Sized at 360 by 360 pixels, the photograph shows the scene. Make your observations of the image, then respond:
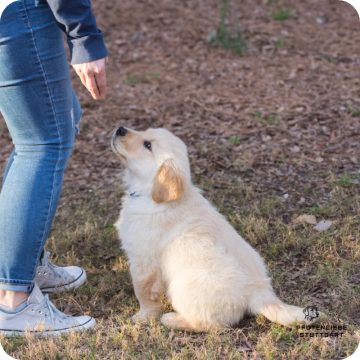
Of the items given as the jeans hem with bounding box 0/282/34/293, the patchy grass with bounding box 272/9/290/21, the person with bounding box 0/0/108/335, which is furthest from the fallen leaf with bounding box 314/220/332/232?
the patchy grass with bounding box 272/9/290/21

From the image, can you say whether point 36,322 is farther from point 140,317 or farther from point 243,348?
point 243,348

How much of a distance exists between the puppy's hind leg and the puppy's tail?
0.94ft

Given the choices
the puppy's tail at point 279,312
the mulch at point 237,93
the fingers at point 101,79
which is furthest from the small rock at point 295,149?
the fingers at point 101,79

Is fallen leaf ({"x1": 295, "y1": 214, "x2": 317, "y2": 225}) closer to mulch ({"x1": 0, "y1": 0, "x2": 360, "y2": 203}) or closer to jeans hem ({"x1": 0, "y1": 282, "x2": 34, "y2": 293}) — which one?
mulch ({"x1": 0, "y1": 0, "x2": 360, "y2": 203})

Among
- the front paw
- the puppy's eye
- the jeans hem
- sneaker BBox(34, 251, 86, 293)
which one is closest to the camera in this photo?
the jeans hem

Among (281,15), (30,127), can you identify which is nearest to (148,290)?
(30,127)

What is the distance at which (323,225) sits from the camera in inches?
136

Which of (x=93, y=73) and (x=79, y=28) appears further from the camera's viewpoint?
(x=93, y=73)

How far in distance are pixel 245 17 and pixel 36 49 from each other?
6.92m

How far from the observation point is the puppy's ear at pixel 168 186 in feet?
8.66

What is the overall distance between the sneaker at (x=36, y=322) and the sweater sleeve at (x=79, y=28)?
1.32m

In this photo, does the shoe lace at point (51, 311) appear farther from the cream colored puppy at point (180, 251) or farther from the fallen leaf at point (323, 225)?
the fallen leaf at point (323, 225)

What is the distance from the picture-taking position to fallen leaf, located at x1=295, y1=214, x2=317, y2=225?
3.50 meters

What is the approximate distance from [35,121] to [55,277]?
1.17 m
